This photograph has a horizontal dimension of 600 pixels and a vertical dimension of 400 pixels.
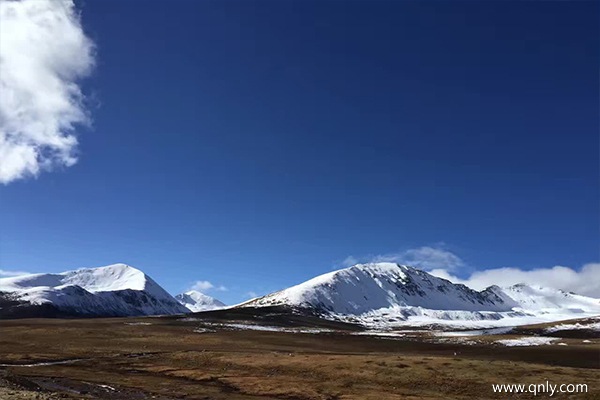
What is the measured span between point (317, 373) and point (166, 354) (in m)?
29.4

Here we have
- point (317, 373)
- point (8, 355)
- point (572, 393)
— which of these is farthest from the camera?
point (8, 355)

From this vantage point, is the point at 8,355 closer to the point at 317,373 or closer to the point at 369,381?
the point at 317,373

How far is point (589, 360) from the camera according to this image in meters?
76.6

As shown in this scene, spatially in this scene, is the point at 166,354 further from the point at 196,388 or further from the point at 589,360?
the point at 589,360

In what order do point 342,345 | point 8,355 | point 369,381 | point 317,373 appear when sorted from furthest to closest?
point 342,345
point 8,355
point 317,373
point 369,381

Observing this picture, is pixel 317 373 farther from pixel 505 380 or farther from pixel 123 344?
pixel 123 344

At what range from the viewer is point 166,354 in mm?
73625

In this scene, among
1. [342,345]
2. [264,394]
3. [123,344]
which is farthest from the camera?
[342,345]

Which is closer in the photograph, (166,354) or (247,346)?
(166,354)

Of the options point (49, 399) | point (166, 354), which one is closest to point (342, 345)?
point (166, 354)

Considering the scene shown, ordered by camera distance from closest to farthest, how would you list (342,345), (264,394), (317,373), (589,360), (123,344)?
(264,394)
(317,373)
(589,360)
(123,344)
(342,345)

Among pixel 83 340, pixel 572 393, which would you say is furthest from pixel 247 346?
pixel 572 393

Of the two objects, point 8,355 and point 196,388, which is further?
point 8,355

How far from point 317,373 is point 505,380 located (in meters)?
21.4
